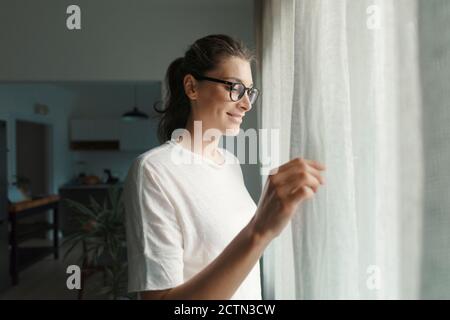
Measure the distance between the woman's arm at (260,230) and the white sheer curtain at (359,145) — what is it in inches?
5.5

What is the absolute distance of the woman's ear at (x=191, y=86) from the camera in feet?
2.41

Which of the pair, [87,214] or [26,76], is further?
[26,76]

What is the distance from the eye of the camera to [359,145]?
634 mm

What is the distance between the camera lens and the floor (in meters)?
3.59

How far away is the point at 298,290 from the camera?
81 centimetres

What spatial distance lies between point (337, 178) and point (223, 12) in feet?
7.84

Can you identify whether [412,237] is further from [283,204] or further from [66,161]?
[66,161]

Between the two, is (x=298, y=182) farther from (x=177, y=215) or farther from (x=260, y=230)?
(x=177, y=215)

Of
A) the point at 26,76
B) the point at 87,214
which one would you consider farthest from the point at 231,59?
the point at 26,76

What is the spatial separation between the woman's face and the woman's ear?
0.01 metres

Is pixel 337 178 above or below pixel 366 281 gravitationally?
above

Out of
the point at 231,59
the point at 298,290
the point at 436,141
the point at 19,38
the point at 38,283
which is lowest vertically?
the point at 38,283

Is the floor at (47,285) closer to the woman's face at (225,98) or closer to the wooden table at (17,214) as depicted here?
the wooden table at (17,214)

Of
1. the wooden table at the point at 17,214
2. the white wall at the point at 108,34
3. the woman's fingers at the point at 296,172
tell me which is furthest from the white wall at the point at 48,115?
the woman's fingers at the point at 296,172
